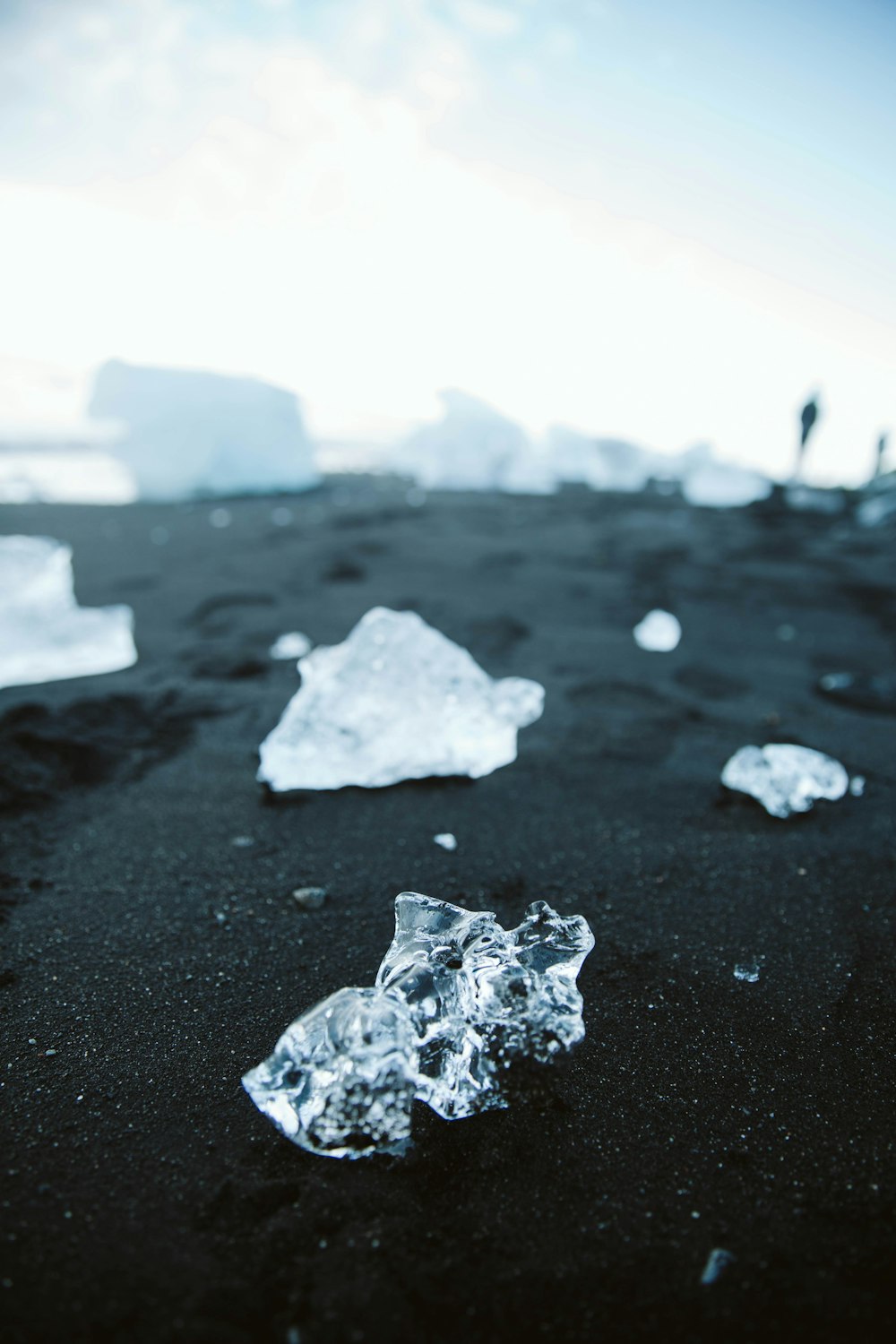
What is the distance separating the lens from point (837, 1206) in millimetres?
870

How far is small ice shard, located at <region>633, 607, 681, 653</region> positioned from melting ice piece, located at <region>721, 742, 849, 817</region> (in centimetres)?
113

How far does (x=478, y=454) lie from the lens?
33.4 ft

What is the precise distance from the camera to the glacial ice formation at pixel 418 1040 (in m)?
Result: 0.92

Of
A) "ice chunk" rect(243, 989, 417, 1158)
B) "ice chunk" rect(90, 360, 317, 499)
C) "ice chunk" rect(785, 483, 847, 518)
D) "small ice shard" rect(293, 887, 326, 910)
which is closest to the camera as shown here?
"ice chunk" rect(243, 989, 417, 1158)

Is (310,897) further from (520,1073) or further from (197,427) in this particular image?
(197,427)

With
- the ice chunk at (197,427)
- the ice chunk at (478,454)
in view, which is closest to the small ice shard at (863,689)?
the ice chunk at (197,427)

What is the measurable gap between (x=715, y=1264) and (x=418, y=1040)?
48cm

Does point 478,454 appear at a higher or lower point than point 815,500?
higher

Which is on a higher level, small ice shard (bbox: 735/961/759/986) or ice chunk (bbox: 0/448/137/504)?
ice chunk (bbox: 0/448/137/504)

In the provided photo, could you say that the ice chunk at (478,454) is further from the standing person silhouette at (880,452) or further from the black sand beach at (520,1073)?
the black sand beach at (520,1073)

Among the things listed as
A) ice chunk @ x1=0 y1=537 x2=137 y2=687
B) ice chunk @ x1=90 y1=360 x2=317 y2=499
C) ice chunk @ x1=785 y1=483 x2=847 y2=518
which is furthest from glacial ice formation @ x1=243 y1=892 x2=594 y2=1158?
ice chunk @ x1=90 y1=360 x2=317 y2=499

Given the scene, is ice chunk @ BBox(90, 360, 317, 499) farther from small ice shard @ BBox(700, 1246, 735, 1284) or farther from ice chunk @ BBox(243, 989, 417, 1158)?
small ice shard @ BBox(700, 1246, 735, 1284)

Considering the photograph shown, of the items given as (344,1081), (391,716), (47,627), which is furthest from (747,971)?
(47,627)

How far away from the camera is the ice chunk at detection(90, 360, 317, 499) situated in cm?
814
